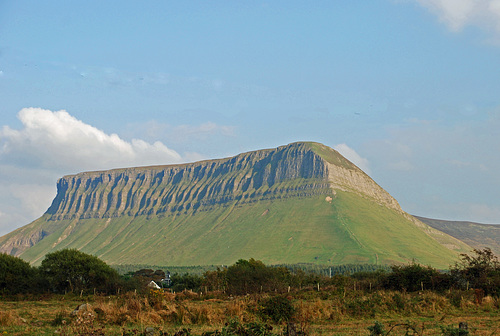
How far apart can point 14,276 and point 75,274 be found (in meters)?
8.24

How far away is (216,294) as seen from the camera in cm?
4966

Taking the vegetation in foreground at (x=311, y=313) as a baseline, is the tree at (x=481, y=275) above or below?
above

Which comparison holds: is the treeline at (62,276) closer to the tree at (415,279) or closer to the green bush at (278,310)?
the tree at (415,279)

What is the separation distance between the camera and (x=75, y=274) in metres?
75.4

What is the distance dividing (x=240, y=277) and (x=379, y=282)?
2797 cm

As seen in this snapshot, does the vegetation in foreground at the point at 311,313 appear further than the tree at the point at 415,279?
No

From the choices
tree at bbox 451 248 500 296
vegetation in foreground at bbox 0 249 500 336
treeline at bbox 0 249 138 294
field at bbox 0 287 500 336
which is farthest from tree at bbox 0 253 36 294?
tree at bbox 451 248 500 296

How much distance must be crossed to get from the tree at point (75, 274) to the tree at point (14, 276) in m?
2.30

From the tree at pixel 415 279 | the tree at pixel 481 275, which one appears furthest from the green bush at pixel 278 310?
the tree at pixel 415 279

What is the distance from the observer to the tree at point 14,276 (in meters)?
68.6

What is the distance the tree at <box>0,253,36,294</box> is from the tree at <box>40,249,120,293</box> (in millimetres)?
2303

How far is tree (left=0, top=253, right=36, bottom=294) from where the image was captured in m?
68.6

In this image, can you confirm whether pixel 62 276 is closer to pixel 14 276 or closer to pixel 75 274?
pixel 75 274

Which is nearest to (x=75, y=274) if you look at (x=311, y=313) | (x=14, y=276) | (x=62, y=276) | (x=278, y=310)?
(x=62, y=276)
